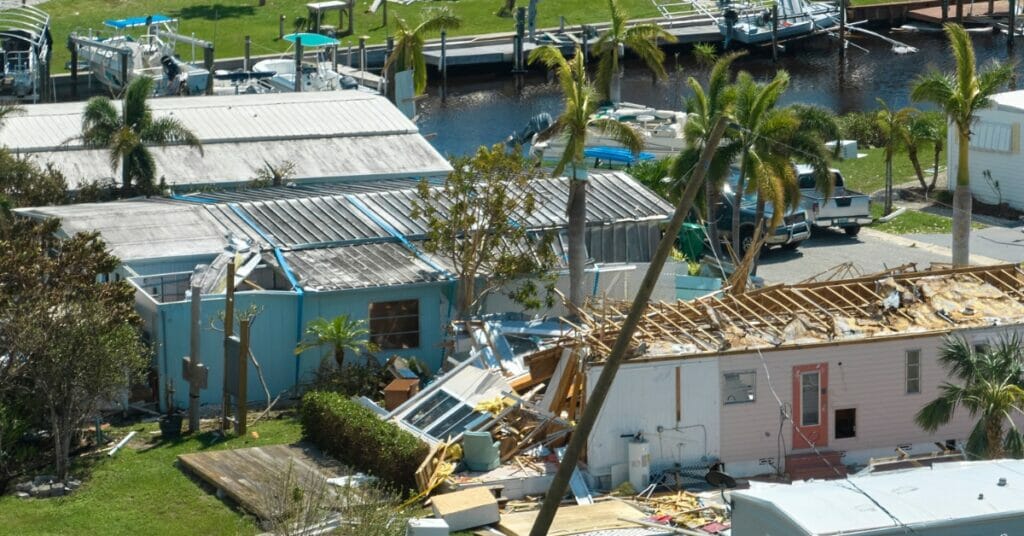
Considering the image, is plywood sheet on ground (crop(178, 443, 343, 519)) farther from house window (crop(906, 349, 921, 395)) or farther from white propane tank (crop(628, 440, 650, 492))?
house window (crop(906, 349, 921, 395))

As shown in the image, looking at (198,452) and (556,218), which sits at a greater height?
(556,218)

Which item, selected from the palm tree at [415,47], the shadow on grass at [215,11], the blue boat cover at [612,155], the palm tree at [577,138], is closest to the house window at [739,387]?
the palm tree at [577,138]

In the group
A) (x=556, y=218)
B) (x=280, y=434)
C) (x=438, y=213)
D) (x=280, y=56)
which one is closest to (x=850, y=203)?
(x=556, y=218)

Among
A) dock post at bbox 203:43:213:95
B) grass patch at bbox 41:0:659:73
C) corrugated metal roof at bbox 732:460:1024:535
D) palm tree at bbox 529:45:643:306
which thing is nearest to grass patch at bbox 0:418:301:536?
palm tree at bbox 529:45:643:306

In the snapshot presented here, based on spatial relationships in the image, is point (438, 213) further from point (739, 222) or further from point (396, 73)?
point (396, 73)

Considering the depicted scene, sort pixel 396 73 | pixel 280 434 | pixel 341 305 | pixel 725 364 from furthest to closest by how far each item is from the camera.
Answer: pixel 396 73
pixel 341 305
pixel 280 434
pixel 725 364
